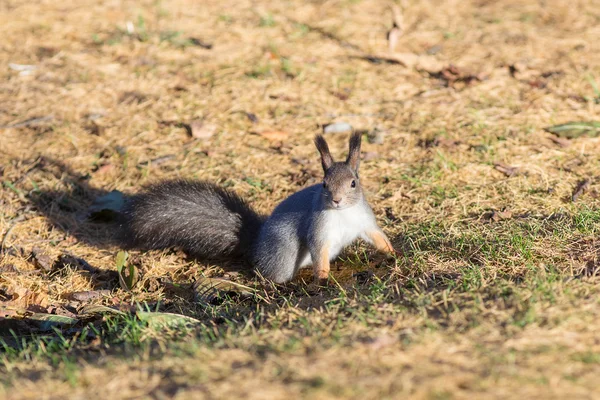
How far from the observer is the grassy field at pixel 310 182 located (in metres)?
2.38

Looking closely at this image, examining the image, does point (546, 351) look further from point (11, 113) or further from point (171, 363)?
point (11, 113)

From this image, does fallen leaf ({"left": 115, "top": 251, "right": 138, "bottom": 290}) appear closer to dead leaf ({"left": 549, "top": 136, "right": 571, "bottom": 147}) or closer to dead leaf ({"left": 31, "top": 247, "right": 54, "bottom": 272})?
dead leaf ({"left": 31, "top": 247, "right": 54, "bottom": 272})

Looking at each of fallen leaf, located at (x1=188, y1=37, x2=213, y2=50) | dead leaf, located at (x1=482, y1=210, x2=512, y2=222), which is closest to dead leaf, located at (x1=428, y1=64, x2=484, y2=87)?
dead leaf, located at (x1=482, y1=210, x2=512, y2=222)

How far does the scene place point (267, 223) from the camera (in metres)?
3.88

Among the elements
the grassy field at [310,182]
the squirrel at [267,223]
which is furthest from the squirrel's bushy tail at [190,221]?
the grassy field at [310,182]

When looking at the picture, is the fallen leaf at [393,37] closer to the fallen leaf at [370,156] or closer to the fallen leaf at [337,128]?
the fallen leaf at [337,128]

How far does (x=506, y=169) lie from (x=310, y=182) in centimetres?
119

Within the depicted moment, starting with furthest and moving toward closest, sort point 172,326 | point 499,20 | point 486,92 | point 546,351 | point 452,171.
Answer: point 499,20 < point 486,92 < point 452,171 < point 172,326 < point 546,351

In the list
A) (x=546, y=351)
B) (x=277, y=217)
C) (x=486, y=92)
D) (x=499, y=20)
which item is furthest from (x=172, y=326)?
(x=499, y=20)

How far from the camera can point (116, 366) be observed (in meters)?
2.46

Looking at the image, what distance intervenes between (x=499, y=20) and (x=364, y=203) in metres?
3.45

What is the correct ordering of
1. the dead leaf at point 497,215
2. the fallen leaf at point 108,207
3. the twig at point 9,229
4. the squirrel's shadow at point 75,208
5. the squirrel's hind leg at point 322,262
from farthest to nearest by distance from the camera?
the fallen leaf at point 108,207, the squirrel's shadow at point 75,208, the twig at point 9,229, the dead leaf at point 497,215, the squirrel's hind leg at point 322,262

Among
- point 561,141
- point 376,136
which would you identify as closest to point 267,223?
point 376,136

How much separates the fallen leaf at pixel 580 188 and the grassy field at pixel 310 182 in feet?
0.04
